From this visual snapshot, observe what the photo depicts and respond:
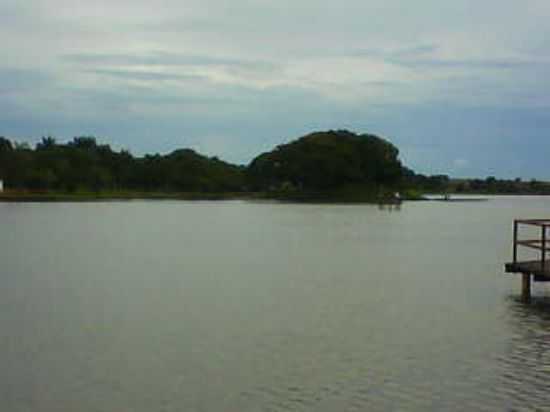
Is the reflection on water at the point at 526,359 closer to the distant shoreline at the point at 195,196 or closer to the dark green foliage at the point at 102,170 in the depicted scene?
the distant shoreline at the point at 195,196

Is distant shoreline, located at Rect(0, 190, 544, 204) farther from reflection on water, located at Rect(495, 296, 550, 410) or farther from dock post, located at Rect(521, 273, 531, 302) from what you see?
reflection on water, located at Rect(495, 296, 550, 410)

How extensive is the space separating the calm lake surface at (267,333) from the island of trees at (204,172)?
111 m

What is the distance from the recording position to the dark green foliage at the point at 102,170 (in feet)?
505

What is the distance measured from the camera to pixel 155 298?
2925 cm

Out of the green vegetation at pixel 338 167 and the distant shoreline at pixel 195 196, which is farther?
the green vegetation at pixel 338 167

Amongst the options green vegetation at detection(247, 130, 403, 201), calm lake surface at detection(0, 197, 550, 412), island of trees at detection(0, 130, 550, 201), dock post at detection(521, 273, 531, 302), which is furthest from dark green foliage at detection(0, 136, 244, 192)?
dock post at detection(521, 273, 531, 302)

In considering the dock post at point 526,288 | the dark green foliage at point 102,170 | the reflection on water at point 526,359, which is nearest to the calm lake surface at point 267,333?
the reflection on water at point 526,359

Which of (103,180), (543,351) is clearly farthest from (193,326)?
(103,180)

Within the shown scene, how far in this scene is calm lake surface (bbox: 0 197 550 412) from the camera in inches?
647

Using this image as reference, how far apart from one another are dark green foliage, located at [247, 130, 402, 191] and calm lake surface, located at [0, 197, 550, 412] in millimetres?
112930

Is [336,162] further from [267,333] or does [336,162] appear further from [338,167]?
[267,333]

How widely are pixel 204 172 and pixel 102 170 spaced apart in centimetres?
2229

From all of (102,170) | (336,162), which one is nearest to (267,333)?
(336,162)

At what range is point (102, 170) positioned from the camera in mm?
164750
